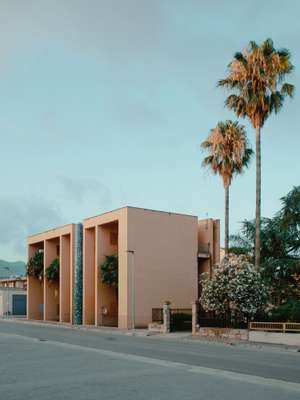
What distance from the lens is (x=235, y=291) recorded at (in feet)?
109

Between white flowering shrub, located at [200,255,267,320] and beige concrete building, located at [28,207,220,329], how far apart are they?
1012cm

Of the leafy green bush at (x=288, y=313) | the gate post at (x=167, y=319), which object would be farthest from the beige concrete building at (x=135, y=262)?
the leafy green bush at (x=288, y=313)

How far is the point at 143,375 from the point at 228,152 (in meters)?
28.8

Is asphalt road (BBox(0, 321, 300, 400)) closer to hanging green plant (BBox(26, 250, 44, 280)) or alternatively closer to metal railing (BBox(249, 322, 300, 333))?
metal railing (BBox(249, 322, 300, 333))

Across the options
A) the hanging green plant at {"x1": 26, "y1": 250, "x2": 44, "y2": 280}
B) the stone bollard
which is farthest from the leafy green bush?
the hanging green plant at {"x1": 26, "y1": 250, "x2": 44, "y2": 280}

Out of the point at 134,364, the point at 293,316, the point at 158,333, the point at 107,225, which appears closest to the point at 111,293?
the point at 107,225

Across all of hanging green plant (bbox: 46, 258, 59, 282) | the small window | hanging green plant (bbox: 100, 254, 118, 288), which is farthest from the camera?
hanging green plant (bbox: 46, 258, 59, 282)

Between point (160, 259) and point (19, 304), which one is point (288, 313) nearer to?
point (160, 259)

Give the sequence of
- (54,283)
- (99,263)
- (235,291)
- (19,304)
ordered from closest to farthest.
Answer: (235,291) < (99,263) < (54,283) < (19,304)

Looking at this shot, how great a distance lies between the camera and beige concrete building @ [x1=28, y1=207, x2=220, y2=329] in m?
43.9

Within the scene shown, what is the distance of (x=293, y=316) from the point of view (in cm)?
3272

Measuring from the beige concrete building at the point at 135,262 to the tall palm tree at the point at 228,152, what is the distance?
571cm

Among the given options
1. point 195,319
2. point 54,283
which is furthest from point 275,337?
point 54,283

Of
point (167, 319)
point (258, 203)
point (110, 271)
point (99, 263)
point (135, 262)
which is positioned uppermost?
point (258, 203)
